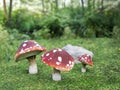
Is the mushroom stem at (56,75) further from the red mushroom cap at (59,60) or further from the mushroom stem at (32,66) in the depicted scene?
the mushroom stem at (32,66)

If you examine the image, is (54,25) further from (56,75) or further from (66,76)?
(56,75)

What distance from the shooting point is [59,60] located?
6.48 m

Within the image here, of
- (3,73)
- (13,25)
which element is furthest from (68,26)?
(3,73)

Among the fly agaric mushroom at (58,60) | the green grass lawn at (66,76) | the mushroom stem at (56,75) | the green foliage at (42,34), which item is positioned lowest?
the green foliage at (42,34)

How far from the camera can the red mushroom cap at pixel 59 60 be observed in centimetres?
639

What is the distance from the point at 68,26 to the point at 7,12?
315cm

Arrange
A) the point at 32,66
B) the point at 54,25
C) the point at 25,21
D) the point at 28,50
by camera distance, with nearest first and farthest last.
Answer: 1. the point at 28,50
2. the point at 32,66
3. the point at 54,25
4. the point at 25,21

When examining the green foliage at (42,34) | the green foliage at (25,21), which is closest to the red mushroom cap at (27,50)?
the green foliage at (42,34)

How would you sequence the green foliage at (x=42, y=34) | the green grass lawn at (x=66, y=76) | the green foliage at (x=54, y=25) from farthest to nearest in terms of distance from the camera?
the green foliage at (x=54, y=25), the green foliage at (x=42, y=34), the green grass lawn at (x=66, y=76)

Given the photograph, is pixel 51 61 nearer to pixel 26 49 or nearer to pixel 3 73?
pixel 26 49

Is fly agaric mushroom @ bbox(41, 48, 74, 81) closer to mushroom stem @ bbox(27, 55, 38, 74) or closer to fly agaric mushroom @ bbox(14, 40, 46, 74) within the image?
fly agaric mushroom @ bbox(14, 40, 46, 74)

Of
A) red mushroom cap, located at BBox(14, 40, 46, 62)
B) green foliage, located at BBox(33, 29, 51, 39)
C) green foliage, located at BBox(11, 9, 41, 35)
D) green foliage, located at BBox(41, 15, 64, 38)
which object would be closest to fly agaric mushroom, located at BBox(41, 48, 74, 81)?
red mushroom cap, located at BBox(14, 40, 46, 62)

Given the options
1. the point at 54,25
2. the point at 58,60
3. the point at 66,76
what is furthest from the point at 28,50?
the point at 54,25

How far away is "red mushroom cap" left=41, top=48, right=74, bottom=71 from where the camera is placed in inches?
251
